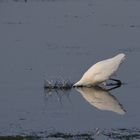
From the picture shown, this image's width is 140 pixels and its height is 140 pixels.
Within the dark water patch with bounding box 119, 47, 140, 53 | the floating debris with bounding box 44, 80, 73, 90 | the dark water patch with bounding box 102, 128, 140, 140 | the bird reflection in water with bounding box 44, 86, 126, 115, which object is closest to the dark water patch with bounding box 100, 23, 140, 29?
the dark water patch with bounding box 119, 47, 140, 53

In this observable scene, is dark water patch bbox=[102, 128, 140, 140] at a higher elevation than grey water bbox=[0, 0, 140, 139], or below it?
below

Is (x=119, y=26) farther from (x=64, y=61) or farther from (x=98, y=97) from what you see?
(x=98, y=97)

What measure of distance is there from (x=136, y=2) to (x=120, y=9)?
2370 mm

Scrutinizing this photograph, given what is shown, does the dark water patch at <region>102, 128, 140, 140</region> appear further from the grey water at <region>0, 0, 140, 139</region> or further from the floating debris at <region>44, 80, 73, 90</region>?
the floating debris at <region>44, 80, 73, 90</region>

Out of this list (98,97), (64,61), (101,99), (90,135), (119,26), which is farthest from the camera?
(119,26)

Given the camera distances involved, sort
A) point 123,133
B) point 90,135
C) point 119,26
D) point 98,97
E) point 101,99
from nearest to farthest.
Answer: point 90,135 → point 123,133 → point 101,99 → point 98,97 → point 119,26

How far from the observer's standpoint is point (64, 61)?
18.7 meters

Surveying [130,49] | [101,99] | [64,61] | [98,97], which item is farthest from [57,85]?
[130,49]

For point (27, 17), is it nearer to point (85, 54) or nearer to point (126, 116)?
point (85, 54)

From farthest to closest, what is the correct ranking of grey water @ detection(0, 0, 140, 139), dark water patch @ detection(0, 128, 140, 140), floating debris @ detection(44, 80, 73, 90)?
floating debris @ detection(44, 80, 73, 90), grey water @ detection(0, 0, 140, 139), dark water patch @ detection(0, 128, 140, 140)

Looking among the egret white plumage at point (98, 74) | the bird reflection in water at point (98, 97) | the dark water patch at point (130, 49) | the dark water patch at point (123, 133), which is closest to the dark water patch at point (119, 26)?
the dark water patch at point (130, 49)

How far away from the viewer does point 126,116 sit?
532 inches

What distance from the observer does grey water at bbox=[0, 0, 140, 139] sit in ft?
43.4

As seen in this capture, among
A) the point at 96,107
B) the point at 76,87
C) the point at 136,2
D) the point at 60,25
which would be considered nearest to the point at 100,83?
the point at 76,87
